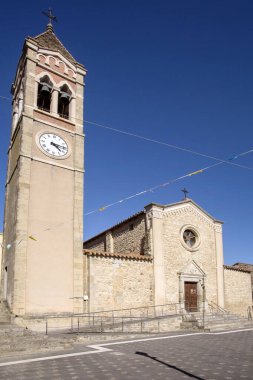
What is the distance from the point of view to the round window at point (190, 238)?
23781mm

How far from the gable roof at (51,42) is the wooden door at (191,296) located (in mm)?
16388

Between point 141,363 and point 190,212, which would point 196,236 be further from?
point 141,363

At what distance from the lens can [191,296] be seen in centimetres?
2302

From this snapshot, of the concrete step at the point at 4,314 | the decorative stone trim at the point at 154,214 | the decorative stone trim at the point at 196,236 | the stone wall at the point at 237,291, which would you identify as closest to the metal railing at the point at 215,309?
the stone wall at the point at 237,291

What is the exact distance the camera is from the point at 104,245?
2722 cm

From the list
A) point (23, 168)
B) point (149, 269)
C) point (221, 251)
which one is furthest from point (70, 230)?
point (221, 251)

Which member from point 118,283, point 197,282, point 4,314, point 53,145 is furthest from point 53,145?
Answer: point 197,282

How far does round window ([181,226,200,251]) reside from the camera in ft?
78.0

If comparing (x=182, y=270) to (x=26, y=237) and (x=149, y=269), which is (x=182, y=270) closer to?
(x=149, y=269)

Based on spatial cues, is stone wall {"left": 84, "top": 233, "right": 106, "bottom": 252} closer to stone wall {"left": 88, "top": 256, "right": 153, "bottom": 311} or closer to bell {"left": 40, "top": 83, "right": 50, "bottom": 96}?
stone wall {"left": 88, "top": 256, "right": 153, "bottom": 311}

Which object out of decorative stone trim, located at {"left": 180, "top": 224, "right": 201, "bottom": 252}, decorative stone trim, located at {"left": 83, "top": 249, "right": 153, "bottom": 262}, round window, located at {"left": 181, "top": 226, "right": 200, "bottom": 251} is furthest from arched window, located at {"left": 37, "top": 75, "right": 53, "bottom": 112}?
round window, located at {"left": 181, "top": 226, "right": 200, "bottom": 251}

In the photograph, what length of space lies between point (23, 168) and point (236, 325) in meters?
14.8

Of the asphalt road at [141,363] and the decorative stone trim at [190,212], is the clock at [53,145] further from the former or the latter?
the asphalt road at [141,363]

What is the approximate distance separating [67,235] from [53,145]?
504 centimetres
